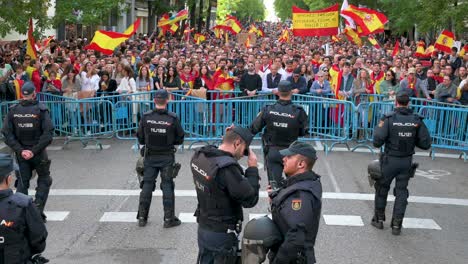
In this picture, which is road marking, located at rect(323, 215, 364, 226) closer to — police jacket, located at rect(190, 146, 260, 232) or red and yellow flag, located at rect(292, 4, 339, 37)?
police jacket, located at rect(190, 146, 260, 232)

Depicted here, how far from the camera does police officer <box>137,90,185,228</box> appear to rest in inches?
316

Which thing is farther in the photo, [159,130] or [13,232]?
[159,130]

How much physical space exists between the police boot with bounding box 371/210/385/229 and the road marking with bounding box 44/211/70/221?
418 centimetres

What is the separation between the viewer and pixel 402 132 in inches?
311

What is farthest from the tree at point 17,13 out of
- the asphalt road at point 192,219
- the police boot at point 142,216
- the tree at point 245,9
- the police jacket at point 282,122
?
the tree at point 245,9

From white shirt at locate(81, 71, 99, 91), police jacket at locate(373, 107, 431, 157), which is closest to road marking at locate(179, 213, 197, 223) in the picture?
police jacket at locate(373, 107, 431, 157)

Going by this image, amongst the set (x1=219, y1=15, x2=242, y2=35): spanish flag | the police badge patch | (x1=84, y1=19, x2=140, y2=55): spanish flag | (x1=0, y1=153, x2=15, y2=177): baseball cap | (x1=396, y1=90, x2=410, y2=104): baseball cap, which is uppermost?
(x1=219, y1=15, x2=242, y2=35): spanish flag

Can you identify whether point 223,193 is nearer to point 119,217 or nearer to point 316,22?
point 119,217

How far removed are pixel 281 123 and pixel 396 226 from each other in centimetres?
194

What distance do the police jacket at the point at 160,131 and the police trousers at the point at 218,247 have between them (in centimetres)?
279

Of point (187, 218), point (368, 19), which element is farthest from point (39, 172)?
point (368, 19)

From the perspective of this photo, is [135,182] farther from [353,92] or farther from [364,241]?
[353,92]

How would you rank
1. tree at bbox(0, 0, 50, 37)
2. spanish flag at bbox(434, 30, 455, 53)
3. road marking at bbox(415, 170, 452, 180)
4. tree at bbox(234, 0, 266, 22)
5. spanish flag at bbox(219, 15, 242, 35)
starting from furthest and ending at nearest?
tree at bbox(234, 0, 266, 22), spanish flag at bbox(219, 15, 242, 35), spanish flag at bbox(434, 30, 455, 53), tree at bbox(0, 0, 50, 37), road marking at bbox(415, 170, 452, 180)

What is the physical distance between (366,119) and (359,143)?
0.54m
